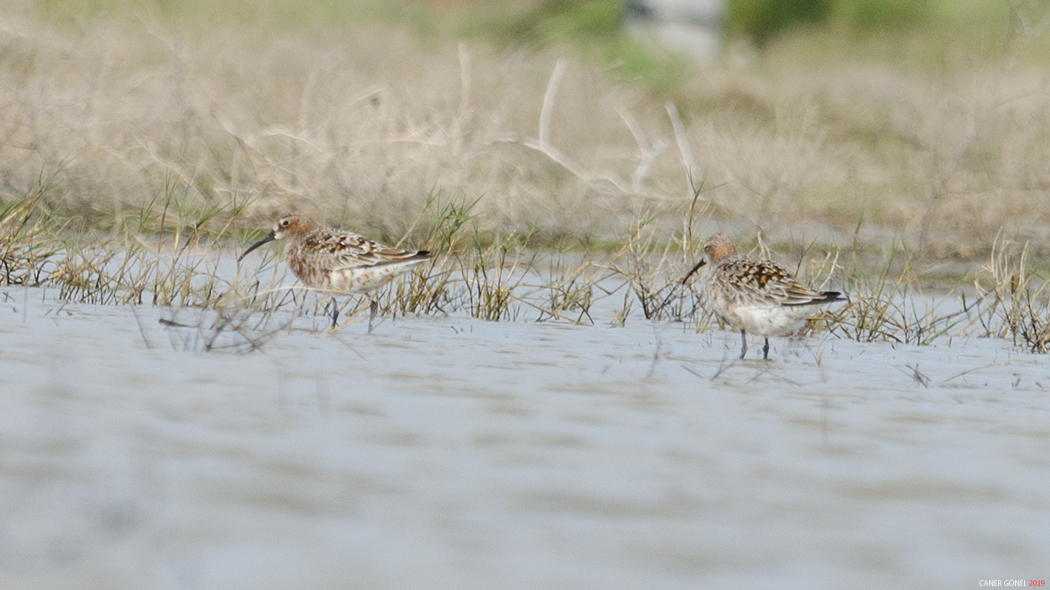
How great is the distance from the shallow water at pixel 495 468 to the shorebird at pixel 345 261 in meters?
1.21

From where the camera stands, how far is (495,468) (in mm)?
5137

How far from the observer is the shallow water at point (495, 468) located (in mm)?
4047

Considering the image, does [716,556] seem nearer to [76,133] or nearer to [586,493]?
[586,493]

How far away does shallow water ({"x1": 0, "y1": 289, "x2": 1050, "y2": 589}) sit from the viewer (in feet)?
13.3

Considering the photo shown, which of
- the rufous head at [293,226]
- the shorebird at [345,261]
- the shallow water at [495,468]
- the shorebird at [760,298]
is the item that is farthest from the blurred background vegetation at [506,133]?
the shallow water at [495,468]

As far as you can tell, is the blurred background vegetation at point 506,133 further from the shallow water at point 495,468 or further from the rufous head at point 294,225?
the shallow water at point 495,468

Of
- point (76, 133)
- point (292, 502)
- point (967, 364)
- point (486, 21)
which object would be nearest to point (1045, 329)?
point (967, 364)

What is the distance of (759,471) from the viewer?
207 inches

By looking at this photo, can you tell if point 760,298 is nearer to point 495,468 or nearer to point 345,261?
point 345,261

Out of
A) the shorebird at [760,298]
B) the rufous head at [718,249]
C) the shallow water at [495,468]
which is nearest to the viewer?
the shallow water at [495,468]

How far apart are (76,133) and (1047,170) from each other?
9698mm

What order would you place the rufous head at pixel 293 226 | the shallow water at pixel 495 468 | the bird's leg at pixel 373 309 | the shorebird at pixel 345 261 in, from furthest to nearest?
the rufous head at pixel 293 226 → the shorebird at pixel 345 261 → the bird's leg at pixel 373 309 → the shallow water at pixel 495 468

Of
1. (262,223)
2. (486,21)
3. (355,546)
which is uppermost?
(486,21)

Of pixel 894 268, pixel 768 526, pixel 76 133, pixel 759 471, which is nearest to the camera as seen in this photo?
pixel 768 526
